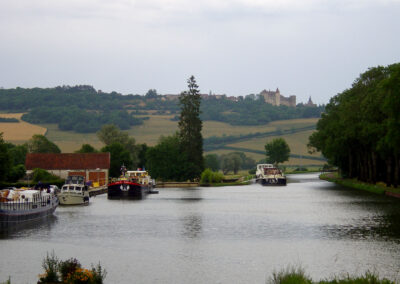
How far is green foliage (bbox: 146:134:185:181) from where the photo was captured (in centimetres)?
15938

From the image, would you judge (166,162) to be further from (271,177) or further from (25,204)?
(25,204)

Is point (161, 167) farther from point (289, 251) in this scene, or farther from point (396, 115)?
point (289, 251)

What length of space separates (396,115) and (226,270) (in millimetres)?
44809

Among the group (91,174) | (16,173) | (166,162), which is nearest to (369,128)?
(16,173)

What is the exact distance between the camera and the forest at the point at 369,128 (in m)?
75.8

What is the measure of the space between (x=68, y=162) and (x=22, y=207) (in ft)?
247

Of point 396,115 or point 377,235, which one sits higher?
point 396,115

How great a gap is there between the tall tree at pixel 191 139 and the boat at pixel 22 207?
89.7 m

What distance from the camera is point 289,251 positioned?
138ft

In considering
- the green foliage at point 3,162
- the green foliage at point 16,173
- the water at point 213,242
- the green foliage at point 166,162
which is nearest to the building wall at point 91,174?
the green foliage at point 16,173

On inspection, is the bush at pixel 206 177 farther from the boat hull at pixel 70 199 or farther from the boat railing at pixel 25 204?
the boat railing at pixel 25 204

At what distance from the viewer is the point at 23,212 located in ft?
191

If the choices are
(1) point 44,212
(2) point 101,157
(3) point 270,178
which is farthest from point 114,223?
(3) point 270,178

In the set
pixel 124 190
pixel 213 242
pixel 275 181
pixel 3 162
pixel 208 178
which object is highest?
pixel 3 162
